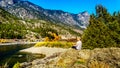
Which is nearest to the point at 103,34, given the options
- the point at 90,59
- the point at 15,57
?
the point at 15,57

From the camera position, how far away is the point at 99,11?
59.9 meters

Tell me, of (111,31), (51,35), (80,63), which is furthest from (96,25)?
(51,35)

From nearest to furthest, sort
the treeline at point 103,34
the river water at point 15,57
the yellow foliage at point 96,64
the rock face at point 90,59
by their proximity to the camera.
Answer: the yellow foliage at point 96,64 → the rock face at point 90,59 → the treeline at point 103,34 → the river water at point 15,57

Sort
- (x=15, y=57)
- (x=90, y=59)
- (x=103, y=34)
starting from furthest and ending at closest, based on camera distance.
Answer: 1. (x=15, y=57)
2. (x=103, y=34)
3. (x=90, y=59)

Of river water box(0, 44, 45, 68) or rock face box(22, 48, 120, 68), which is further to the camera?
river water box(0, 44, 45, 68)

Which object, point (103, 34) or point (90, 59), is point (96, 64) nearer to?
point (90, 59)

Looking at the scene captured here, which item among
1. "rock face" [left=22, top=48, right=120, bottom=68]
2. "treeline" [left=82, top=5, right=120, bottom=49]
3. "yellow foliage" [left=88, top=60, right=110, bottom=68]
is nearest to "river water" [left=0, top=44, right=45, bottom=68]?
"treeline" [left=82, top=5, right=120, bottom=49]

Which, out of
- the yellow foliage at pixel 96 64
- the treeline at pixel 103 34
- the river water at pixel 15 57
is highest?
the treeline at pixel 103 34

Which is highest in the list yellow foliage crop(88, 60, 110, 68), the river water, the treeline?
the treeline

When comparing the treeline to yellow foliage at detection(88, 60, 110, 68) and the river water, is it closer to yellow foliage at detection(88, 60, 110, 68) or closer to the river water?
the river water

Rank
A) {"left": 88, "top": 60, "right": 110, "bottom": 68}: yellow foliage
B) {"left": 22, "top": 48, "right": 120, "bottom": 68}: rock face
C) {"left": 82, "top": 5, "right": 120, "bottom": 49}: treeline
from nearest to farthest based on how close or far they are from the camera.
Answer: {"left": 88, "top": 60, "right": 110, "bottom": 68}: yellow foliage < {"left": 22, "top": 48, "right": 120, "bottom": 68}: rock face < {"left": 82, "top": 5, "right": 120, "bottom": 49}: treeline

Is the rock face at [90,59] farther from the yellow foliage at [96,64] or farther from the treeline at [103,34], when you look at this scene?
the treeline at [103,34]

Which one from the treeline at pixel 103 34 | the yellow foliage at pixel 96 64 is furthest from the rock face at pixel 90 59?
the treeline at pixel 103 34

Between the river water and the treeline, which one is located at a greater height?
the treeline
